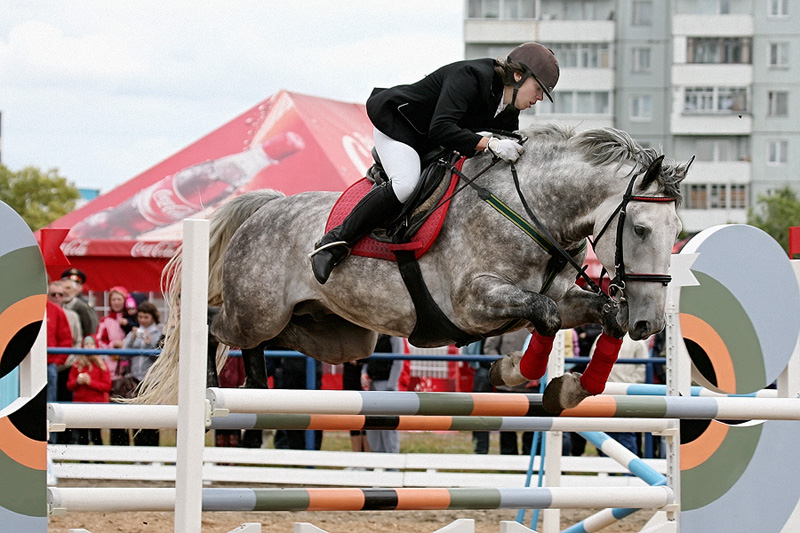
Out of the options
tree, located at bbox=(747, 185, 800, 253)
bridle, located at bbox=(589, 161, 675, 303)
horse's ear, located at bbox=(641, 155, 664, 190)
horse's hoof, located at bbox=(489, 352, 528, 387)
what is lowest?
horse's hoof, located at bbox=(489, 352, 528, 387)

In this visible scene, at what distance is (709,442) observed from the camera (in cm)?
363

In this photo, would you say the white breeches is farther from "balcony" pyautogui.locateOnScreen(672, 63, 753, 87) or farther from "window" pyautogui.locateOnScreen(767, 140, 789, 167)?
"window" pyautogui.locateOnScreen(767, 140, 789, 167)

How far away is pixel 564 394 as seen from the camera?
3.27 meters

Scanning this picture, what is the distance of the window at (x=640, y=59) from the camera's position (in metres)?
38.9

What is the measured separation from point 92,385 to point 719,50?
35312 millimetres

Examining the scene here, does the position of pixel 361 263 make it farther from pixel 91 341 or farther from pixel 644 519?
pixel 91 341

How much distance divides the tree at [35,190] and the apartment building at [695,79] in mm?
23224

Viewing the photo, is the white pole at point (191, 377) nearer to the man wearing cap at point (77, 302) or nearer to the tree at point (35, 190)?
the man wearing cap at point (77, 302)

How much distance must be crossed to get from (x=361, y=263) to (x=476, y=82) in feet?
2.63

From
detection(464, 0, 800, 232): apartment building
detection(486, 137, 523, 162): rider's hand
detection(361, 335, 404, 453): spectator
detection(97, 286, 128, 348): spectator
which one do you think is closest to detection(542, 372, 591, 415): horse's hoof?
detection(486, 137, 523, 162): rider's hand

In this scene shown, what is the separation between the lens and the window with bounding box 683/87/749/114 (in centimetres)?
3788

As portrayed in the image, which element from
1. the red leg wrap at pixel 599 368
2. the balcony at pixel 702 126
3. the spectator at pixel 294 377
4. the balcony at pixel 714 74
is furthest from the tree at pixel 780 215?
the red leg wrap at pixel 599 368

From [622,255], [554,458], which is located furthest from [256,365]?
[622,255]

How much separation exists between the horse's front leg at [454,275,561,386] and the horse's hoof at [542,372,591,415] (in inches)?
3.3
